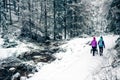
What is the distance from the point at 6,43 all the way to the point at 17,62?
12.0 metres

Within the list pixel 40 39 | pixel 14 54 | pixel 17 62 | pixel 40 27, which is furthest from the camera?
pixel 40 27

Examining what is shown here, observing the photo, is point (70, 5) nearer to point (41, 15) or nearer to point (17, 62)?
point (41, 15)

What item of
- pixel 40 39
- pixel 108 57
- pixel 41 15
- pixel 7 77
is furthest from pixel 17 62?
pixel 41 15

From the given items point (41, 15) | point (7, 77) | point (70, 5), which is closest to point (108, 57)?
point (7, 77)

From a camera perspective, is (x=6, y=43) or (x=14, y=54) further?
(x=6, y=43)

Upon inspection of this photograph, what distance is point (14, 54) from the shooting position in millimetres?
29953

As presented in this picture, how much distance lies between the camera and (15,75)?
821 inches

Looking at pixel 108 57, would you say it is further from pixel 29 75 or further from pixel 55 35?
pixel 55 35

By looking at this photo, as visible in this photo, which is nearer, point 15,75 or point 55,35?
point 15,75

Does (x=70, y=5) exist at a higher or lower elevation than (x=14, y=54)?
higher

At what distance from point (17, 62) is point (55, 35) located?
28.1 meters

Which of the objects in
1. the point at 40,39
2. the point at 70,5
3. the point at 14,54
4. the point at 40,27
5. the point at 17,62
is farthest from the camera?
the point at 40,27

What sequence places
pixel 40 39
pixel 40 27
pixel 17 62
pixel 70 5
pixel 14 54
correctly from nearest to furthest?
pixel 17 62, pixel 14 54, pixel 40 39, pixel 70 5, pixel 40 27

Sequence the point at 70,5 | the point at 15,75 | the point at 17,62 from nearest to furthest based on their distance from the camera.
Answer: the point at 15,75, the point at 17,62, the point at 70,5
